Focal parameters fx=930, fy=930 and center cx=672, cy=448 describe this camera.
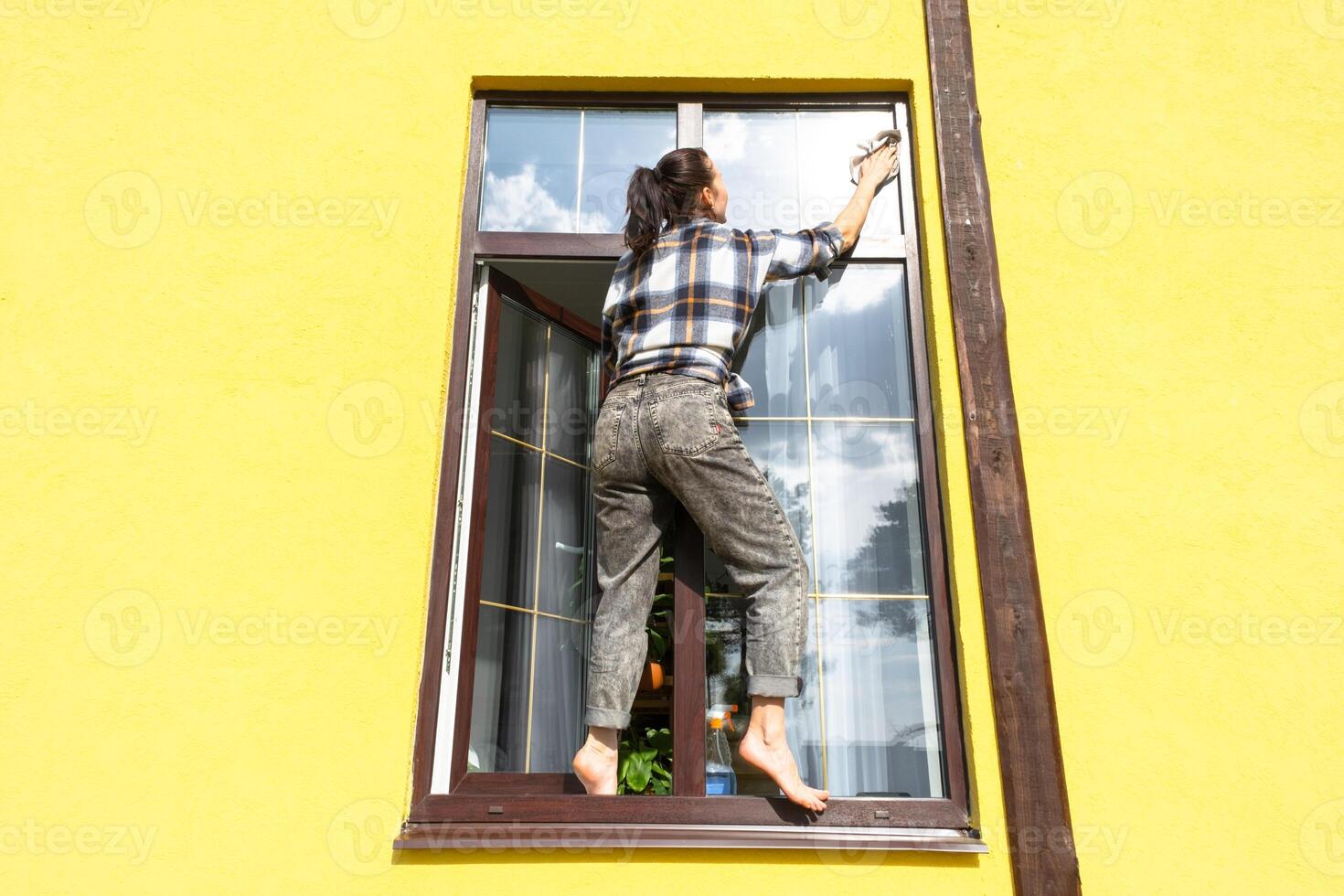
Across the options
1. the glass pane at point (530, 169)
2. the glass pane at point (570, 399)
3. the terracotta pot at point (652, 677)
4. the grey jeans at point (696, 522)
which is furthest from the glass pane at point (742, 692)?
the glass pane at point (530, 169)

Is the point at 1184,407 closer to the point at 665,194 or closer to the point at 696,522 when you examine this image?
the point at 696,522

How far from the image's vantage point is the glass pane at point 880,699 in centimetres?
245

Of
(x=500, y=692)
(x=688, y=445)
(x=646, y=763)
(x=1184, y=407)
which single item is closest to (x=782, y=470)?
(x=688, y=445)

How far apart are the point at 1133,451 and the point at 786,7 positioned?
1748mm

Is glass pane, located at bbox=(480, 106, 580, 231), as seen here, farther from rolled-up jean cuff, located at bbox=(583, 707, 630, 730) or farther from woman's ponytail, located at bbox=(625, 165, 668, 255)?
rolled-up jean cuff, located at bbox=(583, 707, 630, 730)

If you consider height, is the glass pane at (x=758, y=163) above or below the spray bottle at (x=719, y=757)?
above

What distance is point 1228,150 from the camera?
2.85m

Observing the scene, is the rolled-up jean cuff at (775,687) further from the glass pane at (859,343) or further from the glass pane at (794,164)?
the glass pane at (794,164)

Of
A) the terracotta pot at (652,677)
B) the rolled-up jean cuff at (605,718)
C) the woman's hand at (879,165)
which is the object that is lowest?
the rolled-up jean cuff at (605,718)

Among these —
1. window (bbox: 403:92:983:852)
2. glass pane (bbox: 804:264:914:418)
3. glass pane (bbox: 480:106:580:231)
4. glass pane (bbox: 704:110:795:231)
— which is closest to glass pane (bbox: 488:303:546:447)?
window (bbox: 403:92:983:852)

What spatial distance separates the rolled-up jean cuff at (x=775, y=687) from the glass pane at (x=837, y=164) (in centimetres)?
138

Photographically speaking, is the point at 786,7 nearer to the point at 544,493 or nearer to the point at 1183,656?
the point at 544,493

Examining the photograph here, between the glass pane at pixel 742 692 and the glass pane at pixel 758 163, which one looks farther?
the glass pane at pixel 758 163

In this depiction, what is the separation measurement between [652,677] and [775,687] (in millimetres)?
633
